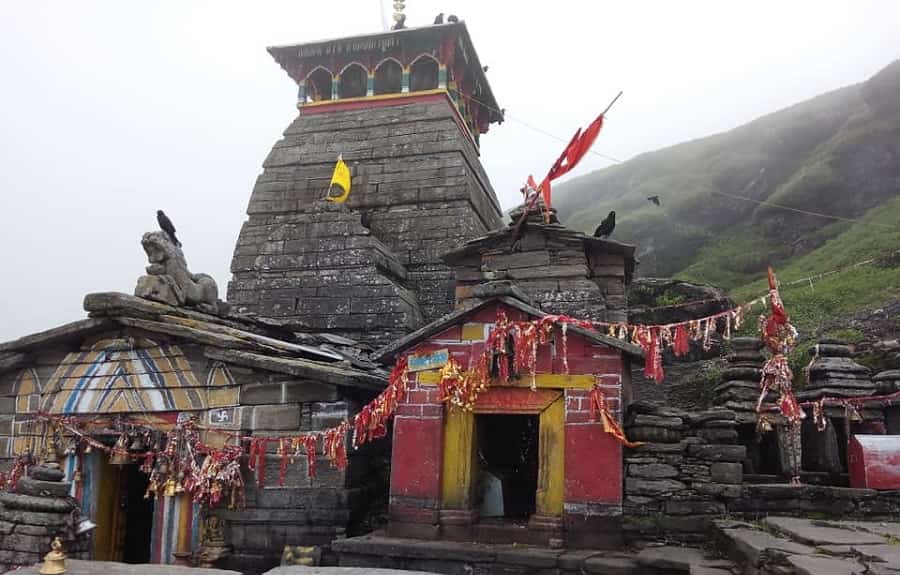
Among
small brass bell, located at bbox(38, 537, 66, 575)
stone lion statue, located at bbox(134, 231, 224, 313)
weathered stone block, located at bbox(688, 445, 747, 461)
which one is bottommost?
small brass bell, located at bbox(38, 537, 66, 575)

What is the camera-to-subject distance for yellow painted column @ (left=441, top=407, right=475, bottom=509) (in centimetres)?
979

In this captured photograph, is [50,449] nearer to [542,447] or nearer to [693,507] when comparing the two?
[542,447]

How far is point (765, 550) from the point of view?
6648 mm

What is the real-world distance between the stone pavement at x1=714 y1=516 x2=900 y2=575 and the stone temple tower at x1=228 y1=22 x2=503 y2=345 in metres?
9.17

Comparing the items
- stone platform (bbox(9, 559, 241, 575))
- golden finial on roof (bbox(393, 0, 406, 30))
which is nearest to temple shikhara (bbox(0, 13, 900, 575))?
stone platform (bbox(9, 559, 241, 575))

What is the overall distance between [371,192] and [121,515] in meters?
10.3

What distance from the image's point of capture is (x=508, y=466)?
13.2 m

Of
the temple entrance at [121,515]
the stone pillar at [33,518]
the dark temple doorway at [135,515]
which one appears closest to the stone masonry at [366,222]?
the dark temple doorway at [135,515]

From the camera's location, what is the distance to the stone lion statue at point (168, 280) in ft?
38.6

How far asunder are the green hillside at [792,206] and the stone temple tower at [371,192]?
538 inches

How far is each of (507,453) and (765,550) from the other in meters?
7.09

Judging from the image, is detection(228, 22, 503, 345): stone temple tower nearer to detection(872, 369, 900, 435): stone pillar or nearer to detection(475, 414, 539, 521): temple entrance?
detection(475, 414, 539, 521): temple entrance

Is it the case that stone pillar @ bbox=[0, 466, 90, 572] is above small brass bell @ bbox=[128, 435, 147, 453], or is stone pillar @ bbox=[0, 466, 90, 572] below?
below

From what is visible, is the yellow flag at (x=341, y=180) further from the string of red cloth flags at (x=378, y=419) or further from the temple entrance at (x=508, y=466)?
the string of red cloth flags at (x=378, y=419)
